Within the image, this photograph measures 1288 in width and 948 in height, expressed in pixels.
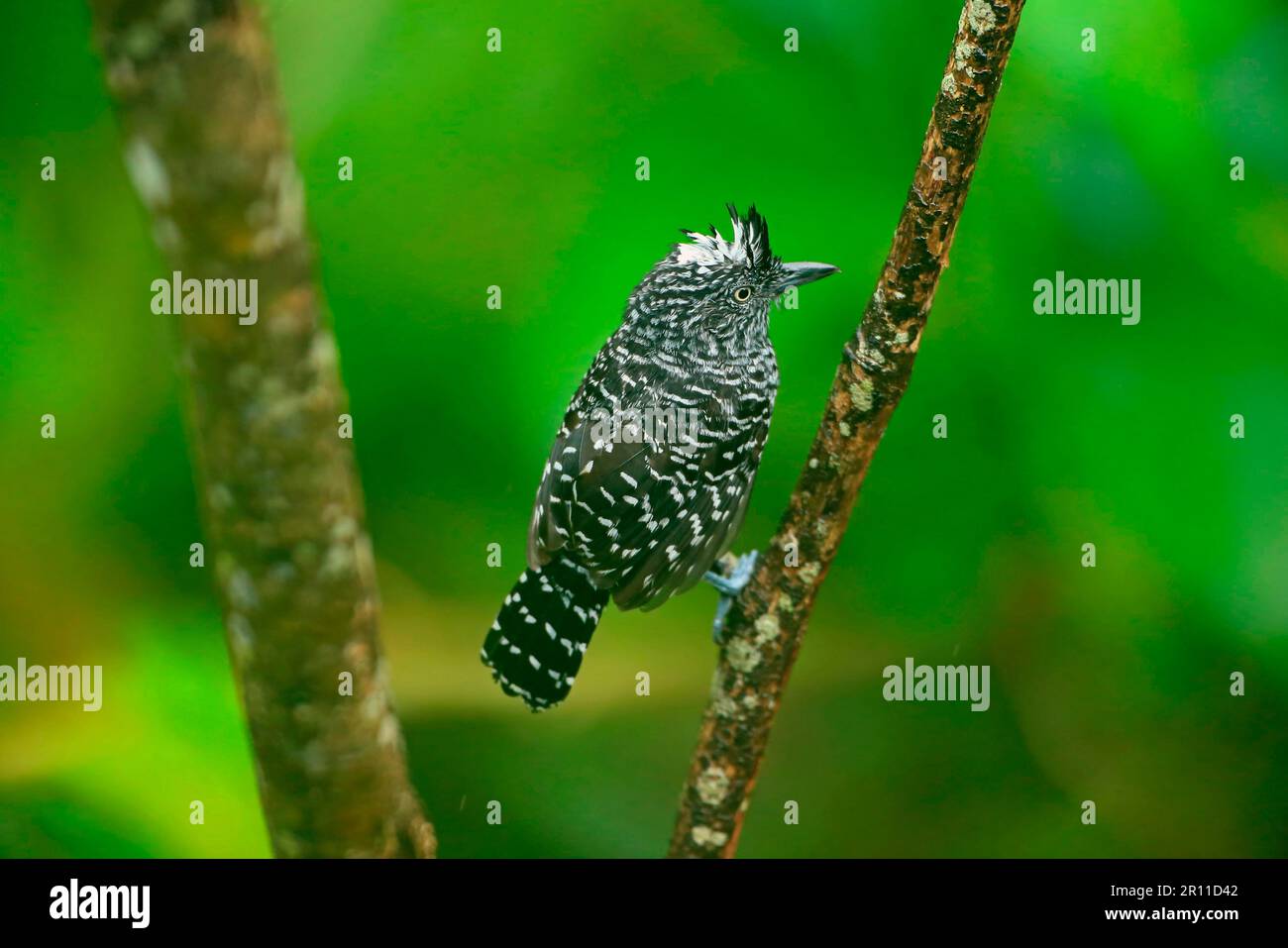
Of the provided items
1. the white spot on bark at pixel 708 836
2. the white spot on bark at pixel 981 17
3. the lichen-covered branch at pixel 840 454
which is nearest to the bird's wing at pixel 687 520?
the lichen-covered branch at pixel 840 454

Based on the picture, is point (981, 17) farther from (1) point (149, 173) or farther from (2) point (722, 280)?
(1) point (149, 173)

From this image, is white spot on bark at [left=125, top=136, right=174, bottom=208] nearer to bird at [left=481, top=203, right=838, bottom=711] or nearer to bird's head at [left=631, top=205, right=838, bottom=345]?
bird at [left=481, top=203, right=838, bottom=711]

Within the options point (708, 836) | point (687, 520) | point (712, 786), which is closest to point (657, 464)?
point (687, 520)

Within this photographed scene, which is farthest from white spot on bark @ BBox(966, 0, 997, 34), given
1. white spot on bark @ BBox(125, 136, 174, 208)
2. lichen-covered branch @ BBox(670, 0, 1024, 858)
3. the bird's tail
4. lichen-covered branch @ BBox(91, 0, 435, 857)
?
the bird's tail

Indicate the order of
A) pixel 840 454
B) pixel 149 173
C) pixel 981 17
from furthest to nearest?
1. pixel 840 454
2. pixel 981 17
3. pixel 149 173

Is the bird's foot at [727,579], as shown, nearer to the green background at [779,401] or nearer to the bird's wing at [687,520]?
the bird's wing at [687,520]
